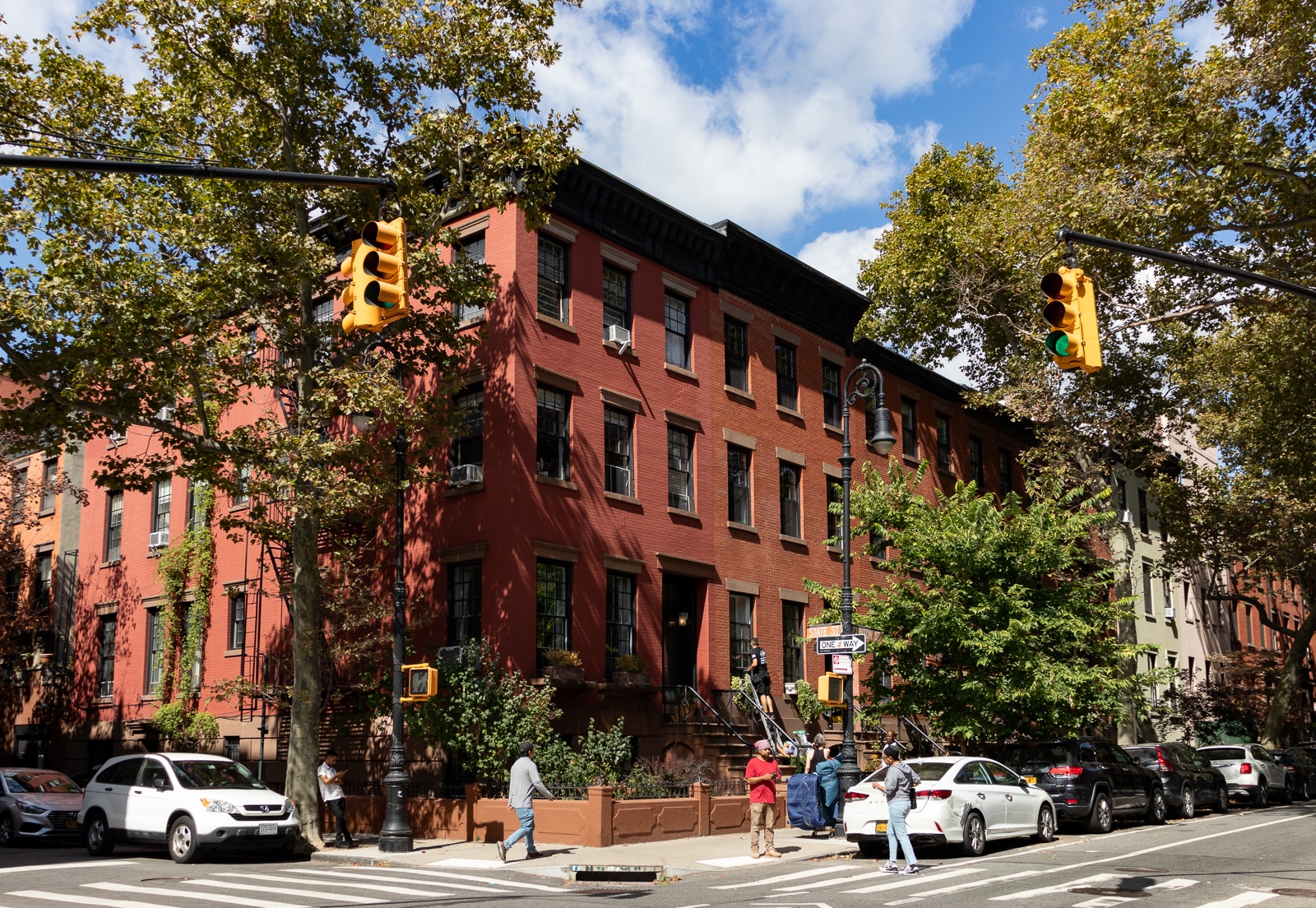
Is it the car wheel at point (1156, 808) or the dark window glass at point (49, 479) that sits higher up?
the dark window glass at point (49, 479)

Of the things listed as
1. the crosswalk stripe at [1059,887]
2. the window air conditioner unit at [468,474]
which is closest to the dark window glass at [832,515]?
the window air conditioner unit at [468,474]

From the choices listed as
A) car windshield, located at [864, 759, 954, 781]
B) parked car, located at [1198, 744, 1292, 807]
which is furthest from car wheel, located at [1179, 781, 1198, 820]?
car windshield, located at [864, 759, 954, 781]

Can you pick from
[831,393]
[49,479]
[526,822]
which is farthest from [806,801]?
[49,479]

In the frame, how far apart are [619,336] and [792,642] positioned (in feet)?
30.6

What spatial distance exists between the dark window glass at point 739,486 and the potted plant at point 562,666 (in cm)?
726

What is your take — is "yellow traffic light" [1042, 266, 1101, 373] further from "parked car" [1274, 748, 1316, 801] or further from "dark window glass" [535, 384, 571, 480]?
"parked car" [1274, 748, 1316, 801]

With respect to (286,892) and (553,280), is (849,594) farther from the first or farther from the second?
(286,892)

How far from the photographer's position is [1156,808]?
945 inches

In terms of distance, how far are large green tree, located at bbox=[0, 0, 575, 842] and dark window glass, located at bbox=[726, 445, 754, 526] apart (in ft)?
29.6

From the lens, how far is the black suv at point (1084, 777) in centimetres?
2123

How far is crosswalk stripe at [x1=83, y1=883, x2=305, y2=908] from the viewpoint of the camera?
12.9 metres

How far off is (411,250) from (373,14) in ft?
13.4

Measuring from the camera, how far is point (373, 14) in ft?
66.7

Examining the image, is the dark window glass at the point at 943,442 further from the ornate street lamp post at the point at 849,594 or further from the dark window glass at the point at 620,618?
the ornate street lamp post at the point at 849,594
